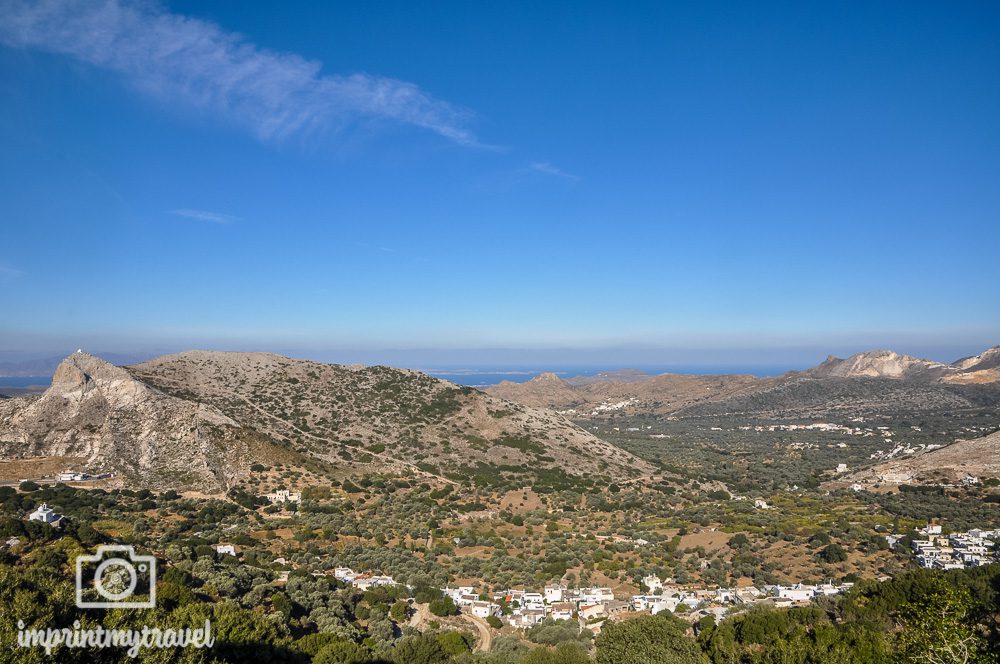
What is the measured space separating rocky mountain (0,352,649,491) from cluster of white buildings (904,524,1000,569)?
24.0m

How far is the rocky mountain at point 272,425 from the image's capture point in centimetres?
4081

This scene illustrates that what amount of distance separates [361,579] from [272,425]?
29.7m

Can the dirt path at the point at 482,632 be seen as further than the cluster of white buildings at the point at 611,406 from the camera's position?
No

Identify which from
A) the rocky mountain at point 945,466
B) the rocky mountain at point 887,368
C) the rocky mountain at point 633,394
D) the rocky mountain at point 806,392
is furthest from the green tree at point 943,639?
the rocky mountain at point 887,368

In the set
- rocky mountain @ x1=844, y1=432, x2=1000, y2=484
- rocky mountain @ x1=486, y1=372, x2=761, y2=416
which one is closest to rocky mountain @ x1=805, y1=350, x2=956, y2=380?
rocky mountain @ x1=486, y1=372, x2=761, y2=416

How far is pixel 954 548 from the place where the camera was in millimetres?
27984

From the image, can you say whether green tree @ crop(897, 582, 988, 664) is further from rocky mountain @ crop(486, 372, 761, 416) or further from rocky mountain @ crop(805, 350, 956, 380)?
rocky mountain @ crop(805, 350, 956, 380)

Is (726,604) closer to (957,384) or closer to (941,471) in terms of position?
(941,471)

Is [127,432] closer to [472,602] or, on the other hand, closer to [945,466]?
[472,602]

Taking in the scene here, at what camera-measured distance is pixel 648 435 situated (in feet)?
300

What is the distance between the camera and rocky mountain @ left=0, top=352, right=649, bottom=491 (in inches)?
1607

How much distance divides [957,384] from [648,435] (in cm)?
7710

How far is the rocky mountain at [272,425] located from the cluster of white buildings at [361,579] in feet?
53.5

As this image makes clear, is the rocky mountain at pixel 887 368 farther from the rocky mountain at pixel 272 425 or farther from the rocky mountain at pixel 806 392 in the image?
the rocky mountain at pixel 272 425
